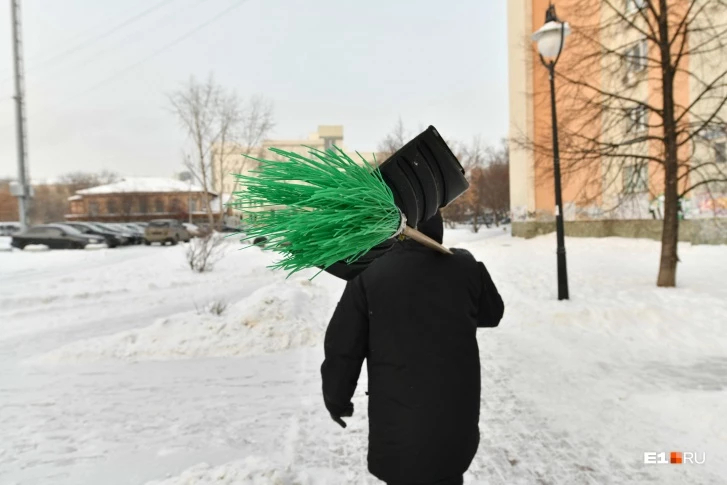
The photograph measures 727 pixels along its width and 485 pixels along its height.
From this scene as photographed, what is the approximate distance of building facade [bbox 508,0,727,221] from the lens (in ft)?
31.7

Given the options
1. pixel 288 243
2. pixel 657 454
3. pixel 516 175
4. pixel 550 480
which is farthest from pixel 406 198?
pixel 516 175

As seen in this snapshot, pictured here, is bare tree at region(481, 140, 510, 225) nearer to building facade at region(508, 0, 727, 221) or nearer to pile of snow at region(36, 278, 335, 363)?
building facade at region(508, 0, 727, 221)

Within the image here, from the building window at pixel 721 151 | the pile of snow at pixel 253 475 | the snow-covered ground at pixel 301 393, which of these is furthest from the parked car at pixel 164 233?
the pile of snow at pixel 253 475

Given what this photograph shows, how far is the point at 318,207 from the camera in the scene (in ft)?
5.86

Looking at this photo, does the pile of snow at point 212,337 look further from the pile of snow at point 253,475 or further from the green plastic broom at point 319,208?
the green plastic broom at point 319,208

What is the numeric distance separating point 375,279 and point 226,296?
387 inches

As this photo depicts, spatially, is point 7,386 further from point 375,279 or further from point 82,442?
point 375,279

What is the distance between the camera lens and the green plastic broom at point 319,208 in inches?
68.4

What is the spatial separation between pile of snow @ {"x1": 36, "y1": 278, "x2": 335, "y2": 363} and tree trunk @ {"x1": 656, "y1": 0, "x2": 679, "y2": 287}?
6662 mm

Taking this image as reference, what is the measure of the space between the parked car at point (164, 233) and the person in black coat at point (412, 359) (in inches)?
1348

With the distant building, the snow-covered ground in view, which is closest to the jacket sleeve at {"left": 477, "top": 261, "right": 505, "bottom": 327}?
the snow-covered ground

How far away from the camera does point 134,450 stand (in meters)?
3.57

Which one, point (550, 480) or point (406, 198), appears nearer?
point (406, 198)

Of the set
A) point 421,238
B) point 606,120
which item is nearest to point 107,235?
point 606,120
